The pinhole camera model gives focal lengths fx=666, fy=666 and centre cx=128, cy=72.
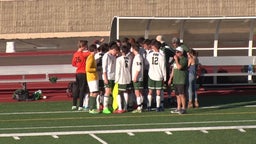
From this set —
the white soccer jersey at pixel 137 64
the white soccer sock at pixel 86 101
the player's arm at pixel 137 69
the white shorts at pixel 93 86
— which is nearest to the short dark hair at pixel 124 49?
the white soccer jersey at pixel 137 64

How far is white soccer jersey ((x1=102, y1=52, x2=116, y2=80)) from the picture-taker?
50.3ft

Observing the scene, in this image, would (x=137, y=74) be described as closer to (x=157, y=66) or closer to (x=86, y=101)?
(x=157, y=66)

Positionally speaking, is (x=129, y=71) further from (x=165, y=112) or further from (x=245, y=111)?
(x=245, y=111)

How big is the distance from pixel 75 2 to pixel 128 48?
44.1 metres

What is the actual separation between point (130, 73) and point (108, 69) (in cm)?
52

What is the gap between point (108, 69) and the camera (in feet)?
50.7

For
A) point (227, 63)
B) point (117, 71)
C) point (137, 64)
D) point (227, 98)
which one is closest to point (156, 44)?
point (137, 64)

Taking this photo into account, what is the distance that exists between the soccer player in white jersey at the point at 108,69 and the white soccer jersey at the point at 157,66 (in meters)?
0.85

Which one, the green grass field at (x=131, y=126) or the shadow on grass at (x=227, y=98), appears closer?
the green grass field at (x=131, y=126)

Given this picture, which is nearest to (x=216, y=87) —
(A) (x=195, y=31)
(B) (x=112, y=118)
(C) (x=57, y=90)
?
(A) (x=195, y=31)

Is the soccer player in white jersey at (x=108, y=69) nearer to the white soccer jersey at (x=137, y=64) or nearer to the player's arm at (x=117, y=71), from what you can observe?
the player's arm at (x=117, y=71)

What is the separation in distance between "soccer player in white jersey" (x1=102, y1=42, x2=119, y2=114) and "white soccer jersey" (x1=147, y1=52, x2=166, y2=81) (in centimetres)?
85

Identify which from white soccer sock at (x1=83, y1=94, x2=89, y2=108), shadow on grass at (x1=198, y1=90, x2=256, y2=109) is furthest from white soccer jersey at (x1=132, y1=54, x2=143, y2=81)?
shadow on grass at (x1=198, y1=90, x2=256, y2=109)

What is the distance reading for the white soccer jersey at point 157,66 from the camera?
15344 mm
